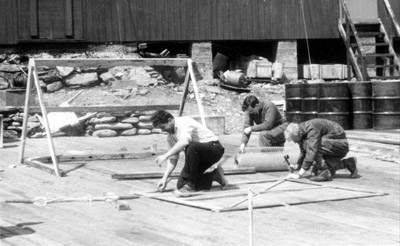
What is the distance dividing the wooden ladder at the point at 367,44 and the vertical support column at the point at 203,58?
3.68 m

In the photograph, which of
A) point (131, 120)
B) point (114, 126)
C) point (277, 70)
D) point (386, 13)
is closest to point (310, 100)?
point (277, 70)

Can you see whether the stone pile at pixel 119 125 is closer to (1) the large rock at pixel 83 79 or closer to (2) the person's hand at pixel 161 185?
(1) the large rock at pixel 83 79

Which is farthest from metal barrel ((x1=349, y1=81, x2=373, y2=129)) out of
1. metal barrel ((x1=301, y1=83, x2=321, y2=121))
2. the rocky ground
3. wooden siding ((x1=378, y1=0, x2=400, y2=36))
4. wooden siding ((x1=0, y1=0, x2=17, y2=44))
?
wooden siding ((x1=0, y1=0, x2=17, y2=44))

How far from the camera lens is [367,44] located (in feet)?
66.8

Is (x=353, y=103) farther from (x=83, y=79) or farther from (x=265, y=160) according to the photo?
(x=83, y=79)

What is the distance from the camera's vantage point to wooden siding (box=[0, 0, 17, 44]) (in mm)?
19797

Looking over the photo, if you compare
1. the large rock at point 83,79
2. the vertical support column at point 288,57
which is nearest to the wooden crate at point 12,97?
the large rock at point 83,79

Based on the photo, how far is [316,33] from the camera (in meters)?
22.4

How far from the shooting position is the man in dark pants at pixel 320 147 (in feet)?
35.4

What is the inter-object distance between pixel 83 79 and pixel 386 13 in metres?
9.23

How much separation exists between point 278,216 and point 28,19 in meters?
13.1

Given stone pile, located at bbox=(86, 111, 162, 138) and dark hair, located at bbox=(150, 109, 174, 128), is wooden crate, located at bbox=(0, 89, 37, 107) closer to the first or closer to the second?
stone pile, located at bbox=(86, 111, 162, 138)

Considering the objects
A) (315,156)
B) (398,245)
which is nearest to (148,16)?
(315,156)

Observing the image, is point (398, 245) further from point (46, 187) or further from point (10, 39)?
point (10, 39)
